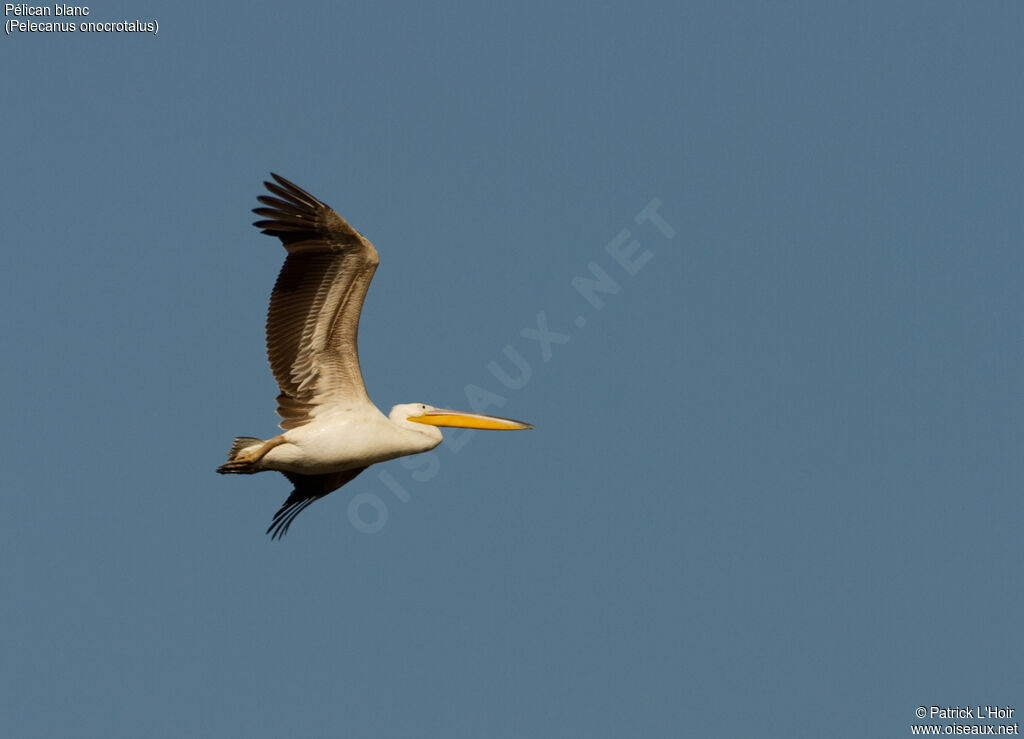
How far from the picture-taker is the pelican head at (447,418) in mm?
14961

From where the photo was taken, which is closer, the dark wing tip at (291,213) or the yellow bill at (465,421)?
the dark wing tip at (291,213)

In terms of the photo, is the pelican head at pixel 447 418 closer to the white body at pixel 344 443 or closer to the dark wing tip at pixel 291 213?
the white body at pixel 344 443

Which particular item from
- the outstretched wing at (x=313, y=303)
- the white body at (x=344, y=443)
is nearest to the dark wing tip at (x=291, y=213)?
the outstretched wing at (x=313, y=303)

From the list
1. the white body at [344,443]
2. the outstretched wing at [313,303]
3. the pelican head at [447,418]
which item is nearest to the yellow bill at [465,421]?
the pelican head at [447,418]

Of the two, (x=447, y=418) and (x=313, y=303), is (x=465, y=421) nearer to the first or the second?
(x=447, y=418)

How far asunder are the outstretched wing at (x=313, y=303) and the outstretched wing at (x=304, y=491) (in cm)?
117

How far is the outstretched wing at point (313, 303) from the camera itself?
1348 cm

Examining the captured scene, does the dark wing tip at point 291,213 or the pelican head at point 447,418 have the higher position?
the dark wing tip at point 291,213

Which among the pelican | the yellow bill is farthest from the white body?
the yellow bill

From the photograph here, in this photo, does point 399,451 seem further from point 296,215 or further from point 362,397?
point 296,215

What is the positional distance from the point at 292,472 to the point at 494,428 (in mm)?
2265

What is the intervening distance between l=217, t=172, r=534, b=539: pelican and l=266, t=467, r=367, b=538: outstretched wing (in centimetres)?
55

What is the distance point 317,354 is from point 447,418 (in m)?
1.83

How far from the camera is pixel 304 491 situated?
49.5ft
